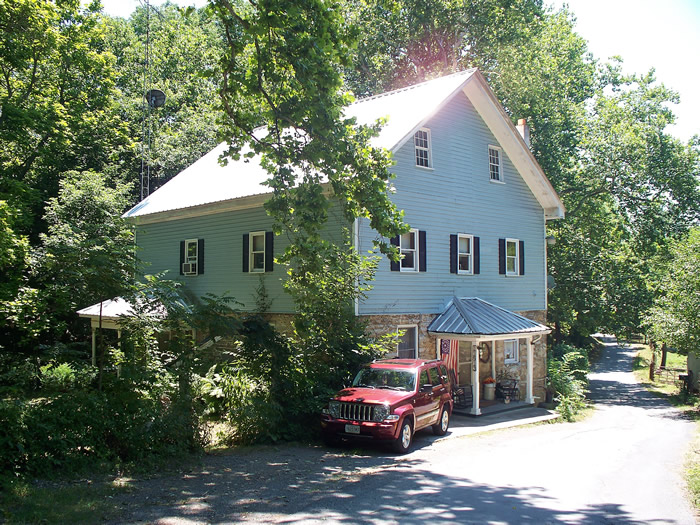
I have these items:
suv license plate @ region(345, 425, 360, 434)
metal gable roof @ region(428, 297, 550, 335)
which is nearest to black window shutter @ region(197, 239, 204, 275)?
metal gable roof @ region(428, 297, 550, 335)

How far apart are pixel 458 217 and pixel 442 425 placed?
317 inches

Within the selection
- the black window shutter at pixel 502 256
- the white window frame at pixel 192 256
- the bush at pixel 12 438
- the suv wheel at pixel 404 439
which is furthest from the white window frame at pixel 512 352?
the bush at pixel 12 438

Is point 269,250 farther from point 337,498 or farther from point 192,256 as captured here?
point 337,498

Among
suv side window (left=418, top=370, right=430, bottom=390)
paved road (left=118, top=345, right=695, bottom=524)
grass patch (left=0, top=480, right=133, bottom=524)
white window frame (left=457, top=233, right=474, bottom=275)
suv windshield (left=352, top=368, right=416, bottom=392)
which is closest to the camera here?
grass patch (left=0, top=480, right=133, bottom=524)

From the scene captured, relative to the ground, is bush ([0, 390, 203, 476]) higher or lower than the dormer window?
lower

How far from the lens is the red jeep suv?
12445mm

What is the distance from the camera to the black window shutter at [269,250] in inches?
763

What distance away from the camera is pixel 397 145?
17562 mm

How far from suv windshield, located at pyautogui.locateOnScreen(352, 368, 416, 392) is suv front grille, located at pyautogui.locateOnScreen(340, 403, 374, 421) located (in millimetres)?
1149

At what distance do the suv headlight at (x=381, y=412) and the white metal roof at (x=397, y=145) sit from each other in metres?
8.07

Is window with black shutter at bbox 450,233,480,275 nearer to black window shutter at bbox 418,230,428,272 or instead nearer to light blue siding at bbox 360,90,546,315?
light blue siding at bbox 360,90,546,315

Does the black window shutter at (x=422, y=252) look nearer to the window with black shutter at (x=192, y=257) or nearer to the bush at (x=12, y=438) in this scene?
the window with black shutter at (x=192, y=257)

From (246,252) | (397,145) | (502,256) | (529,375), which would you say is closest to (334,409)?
(397,145)

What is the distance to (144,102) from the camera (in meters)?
37.2
